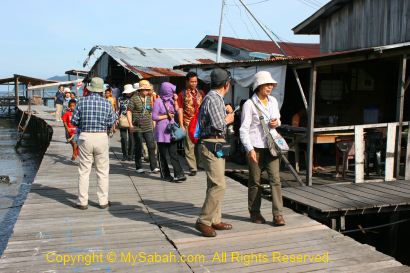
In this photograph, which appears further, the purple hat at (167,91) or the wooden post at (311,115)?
the purple hat at (167,91)

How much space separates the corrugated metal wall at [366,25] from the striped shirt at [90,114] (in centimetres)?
935

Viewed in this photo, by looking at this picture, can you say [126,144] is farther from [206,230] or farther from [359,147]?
[206,230]

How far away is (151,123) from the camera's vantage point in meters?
7.99

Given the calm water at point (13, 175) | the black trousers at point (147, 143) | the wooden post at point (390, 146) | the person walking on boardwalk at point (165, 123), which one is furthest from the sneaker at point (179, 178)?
the wooden post at point (390, 146)

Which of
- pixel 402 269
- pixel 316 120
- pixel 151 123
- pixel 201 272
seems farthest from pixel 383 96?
pixel 201 272

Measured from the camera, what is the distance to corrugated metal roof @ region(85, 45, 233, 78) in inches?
631

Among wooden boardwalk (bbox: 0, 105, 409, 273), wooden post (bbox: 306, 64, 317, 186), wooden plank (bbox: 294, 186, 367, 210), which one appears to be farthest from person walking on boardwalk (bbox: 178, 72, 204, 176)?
wooden plank (bbox: 294, 186, 367, 210)

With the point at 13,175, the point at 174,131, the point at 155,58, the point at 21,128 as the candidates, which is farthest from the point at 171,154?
the point at 21,128

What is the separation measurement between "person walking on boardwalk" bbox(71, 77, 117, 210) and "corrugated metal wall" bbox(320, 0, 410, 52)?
366 inches

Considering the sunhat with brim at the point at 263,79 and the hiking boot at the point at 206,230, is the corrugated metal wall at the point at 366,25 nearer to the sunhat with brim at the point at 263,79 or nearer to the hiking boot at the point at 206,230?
the sunhat with brim at the point at 263,79

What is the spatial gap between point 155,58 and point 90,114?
13.8 meters

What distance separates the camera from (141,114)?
7871 mm

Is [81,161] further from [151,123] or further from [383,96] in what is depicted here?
[383,96]

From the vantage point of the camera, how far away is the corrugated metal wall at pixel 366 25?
11.7 metres
